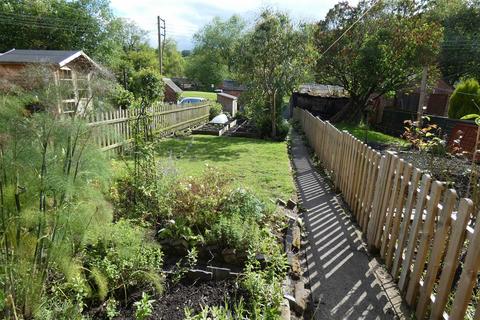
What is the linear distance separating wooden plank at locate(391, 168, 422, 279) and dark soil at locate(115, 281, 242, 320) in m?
1.64

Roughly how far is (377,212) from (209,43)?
58.5 metres

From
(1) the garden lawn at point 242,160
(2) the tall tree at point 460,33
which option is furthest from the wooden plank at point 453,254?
(2) the tall tree at point 460,33

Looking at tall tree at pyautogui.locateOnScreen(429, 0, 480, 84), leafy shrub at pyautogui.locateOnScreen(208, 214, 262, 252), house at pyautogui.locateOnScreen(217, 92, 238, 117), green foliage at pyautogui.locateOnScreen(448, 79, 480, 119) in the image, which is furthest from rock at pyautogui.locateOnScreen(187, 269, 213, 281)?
tall tree at pyautogui.locateOnScreen(429, 0, 480, 84)

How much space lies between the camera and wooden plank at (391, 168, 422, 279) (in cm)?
291

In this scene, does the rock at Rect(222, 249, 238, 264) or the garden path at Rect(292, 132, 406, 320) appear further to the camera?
the rock at Rect(222, 249, 238, 264)

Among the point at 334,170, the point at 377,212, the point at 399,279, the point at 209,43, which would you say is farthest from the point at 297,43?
the point at 209,43

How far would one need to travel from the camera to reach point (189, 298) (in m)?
2.58

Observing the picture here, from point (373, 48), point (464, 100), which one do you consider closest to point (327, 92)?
point (373, 48)

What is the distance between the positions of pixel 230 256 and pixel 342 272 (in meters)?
1.24

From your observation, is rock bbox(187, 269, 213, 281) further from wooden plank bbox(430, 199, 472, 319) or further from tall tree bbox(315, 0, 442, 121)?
tall tree bbox(315, 0, 442, 121)

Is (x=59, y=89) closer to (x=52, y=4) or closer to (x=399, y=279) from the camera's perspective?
(x=399, y=279)

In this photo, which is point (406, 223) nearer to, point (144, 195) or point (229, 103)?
point (144, 195)

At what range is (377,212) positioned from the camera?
374 cm

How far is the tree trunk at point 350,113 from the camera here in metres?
19.4
